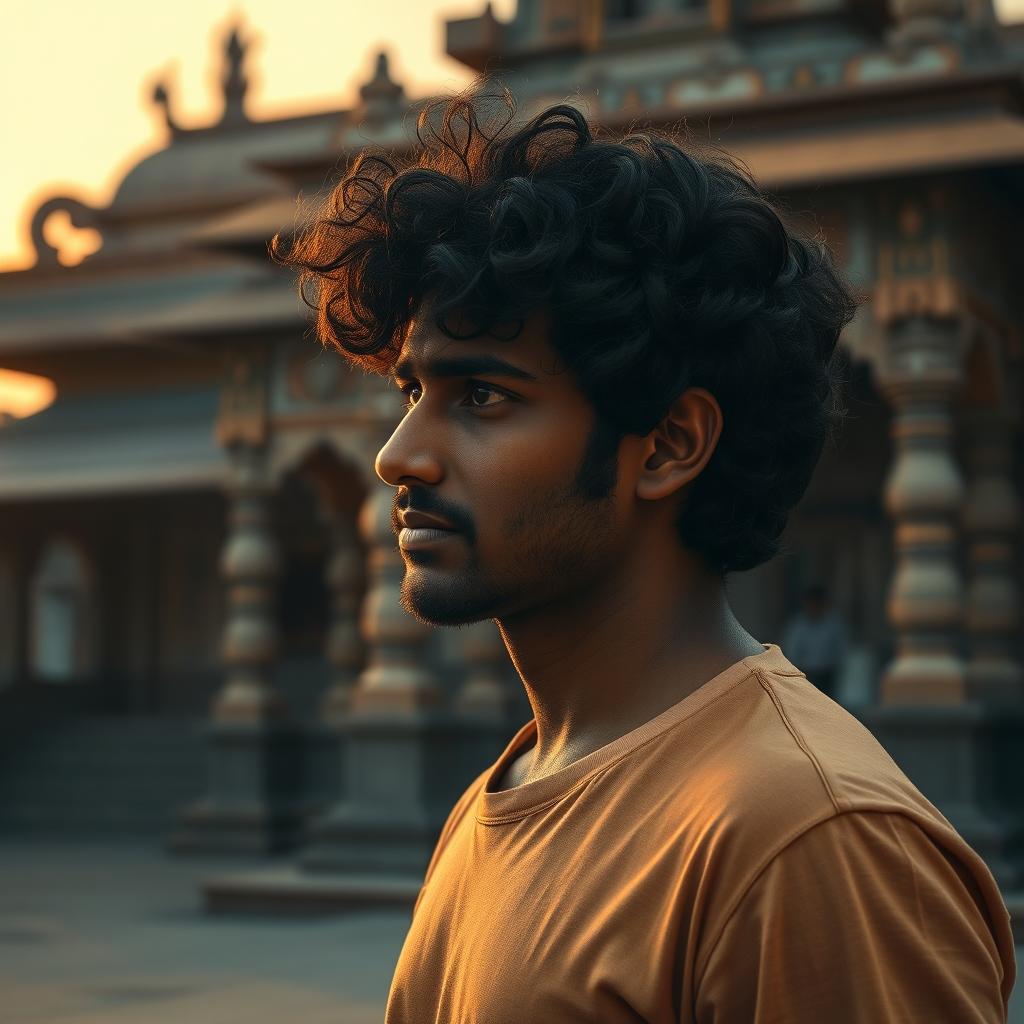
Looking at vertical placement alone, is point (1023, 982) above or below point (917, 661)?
below

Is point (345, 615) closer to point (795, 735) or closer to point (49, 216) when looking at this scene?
point (49, 216)

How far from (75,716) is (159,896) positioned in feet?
24.6

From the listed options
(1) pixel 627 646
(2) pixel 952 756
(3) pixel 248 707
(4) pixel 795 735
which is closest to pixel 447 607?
(1) pixel 627 646

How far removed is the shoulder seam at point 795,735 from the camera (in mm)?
1318

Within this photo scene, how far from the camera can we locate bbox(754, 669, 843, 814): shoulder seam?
1318mm

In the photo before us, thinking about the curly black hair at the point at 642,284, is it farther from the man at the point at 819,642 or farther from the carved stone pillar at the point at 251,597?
the carved stone pillar at the point at 251,597

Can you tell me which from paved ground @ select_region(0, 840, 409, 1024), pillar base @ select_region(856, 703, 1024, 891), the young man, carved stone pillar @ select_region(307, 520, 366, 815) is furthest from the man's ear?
carved stone pillar @ select_region(307, 520, 366, 815)

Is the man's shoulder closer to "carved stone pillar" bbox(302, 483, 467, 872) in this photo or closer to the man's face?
the man's face

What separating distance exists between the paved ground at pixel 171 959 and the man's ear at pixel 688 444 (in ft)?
16.4

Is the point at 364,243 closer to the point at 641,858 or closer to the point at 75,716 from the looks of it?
the point at 641,858

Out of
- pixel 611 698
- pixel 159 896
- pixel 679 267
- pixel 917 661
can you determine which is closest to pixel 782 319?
pixel 679 267

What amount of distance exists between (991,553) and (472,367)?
9.26m

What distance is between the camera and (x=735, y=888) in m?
1.31

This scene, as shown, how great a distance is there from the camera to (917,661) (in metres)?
9.23
